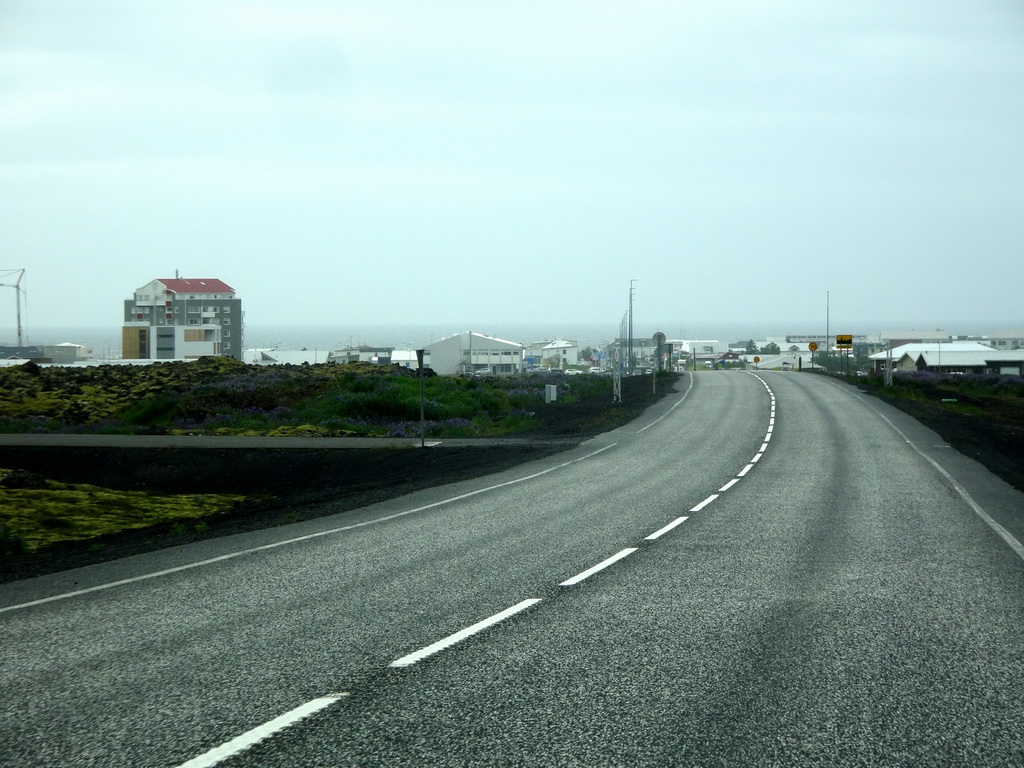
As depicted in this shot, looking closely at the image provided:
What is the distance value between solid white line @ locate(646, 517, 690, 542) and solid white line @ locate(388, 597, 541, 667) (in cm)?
381

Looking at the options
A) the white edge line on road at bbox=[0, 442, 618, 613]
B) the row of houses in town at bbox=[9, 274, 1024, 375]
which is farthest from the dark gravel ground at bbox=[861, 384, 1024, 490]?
the row of houses in town at bbox=[9, 274, 1024, 375]

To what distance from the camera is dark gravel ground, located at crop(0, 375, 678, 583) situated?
16812 mm

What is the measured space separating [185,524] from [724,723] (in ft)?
41.7

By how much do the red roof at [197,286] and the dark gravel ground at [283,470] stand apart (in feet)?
404

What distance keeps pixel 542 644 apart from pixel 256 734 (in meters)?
2.37

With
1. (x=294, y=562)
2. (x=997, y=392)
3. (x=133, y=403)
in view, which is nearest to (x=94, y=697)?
(x=294, y=562)

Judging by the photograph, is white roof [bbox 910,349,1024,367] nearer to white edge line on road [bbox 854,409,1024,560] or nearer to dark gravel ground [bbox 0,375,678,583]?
dark gravel ground [bbox 0,375,678,583]

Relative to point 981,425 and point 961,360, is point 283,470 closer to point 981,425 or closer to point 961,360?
point 981,425

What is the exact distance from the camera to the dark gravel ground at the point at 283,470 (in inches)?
662

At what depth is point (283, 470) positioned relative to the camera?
84.8ft

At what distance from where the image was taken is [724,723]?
514 cm

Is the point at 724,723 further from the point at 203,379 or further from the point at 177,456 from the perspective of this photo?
the point at 203,379

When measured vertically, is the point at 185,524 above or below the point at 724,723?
below

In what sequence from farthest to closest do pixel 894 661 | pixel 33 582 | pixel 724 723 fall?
pixel 33 582 < pixel 894 661 < pixel 724 723
